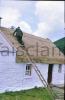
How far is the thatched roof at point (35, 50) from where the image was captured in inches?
650

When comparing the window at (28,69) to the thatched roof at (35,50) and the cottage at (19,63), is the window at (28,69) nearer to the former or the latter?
the cottage at (19,63)

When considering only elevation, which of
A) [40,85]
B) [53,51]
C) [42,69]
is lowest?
[40,85]

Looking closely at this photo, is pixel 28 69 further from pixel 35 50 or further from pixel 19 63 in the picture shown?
pixel 35 50

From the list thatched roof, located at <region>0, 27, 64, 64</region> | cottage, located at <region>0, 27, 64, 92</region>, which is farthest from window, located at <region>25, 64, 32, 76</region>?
thatched roof, located at <region>0, 27, 64, 64</region>

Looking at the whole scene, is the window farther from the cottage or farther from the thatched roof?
the thatched roof

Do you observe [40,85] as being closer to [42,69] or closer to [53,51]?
[42,69]

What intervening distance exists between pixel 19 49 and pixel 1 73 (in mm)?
2765

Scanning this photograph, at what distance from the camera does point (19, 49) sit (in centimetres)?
1670

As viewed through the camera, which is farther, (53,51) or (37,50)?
(53,51)

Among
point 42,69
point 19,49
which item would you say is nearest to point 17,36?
point 19,49

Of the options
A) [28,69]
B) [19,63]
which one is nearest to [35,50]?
[28,69]

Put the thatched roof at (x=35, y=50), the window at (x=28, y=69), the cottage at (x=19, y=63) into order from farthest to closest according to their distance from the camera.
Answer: the window at (x=28, y=69) → the thatched roof at (x=35, y=50) → the cottage at (x=19, y=63)

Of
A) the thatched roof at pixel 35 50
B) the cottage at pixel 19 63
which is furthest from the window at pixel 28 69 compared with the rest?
the thatched roof at pixel 35 50

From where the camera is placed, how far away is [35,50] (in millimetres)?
19594
